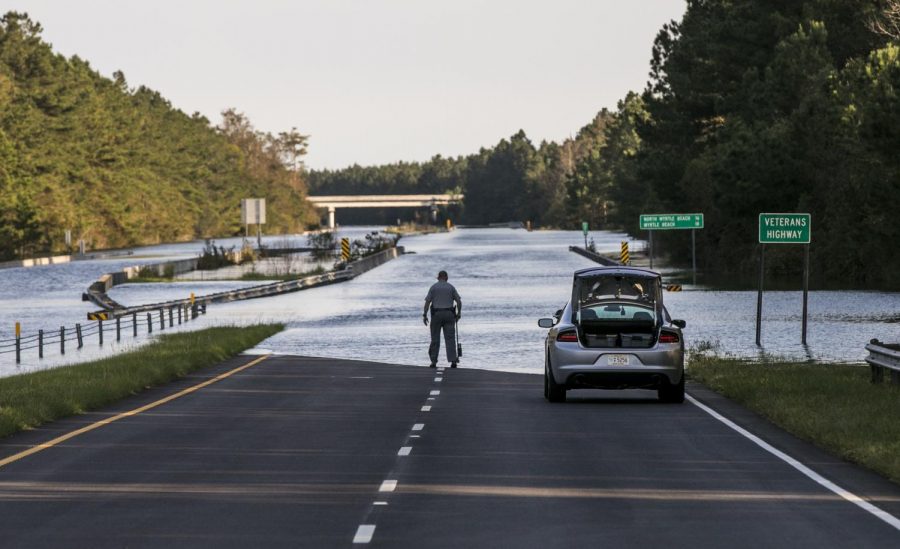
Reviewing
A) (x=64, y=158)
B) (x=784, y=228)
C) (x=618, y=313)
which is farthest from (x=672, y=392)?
(x=64, y=158)

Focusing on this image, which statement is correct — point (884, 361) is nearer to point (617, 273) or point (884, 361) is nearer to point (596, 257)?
point (617, 273)

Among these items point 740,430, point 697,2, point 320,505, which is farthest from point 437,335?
point 697,2

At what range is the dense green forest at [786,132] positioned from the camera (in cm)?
5838

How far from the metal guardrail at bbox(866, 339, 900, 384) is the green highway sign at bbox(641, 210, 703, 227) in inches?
1708

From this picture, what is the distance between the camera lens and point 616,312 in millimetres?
22594

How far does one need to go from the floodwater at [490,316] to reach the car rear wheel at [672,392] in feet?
24.9

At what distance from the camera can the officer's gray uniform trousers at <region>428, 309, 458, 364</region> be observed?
29578 millimetres

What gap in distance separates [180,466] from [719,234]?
76.9 meters

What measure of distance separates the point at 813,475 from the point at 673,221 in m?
55.1

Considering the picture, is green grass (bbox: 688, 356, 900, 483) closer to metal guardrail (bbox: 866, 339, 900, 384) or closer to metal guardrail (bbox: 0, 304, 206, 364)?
metal guardrail (bbox: 866, 339, 900, 384)

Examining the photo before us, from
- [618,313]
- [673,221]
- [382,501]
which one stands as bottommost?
[382,501]

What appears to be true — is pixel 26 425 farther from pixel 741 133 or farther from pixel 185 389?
pixel 741 133

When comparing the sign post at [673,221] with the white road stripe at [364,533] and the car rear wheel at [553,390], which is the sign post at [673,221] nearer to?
the car rear wheel at [553,390]

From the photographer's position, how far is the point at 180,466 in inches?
611
